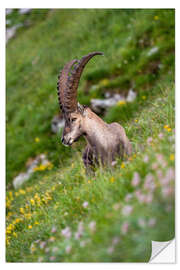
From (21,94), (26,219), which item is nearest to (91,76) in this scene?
(21,94)

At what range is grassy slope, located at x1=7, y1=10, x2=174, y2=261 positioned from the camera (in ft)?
12.9

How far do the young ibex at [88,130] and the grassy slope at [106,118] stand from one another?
369mm

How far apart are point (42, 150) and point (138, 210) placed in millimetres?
8841

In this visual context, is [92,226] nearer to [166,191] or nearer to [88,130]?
[166,191]

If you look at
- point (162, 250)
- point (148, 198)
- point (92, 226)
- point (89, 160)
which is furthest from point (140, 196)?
point (89, 160)

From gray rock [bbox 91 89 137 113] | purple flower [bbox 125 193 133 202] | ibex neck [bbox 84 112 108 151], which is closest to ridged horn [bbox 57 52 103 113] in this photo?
ibex neck [bbox 84 112 108 151]

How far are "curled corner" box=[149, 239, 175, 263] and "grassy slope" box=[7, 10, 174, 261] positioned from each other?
0.11 metres

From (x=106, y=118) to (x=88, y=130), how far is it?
5.52m

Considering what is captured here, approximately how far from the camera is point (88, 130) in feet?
18.4

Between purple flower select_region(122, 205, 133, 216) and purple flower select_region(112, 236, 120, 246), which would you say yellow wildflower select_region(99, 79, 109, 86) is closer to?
purple flower select_region(122, 205, 133, 216)

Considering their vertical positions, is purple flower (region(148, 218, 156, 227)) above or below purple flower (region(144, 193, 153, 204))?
below

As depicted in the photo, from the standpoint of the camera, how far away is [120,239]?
12.1 ft
